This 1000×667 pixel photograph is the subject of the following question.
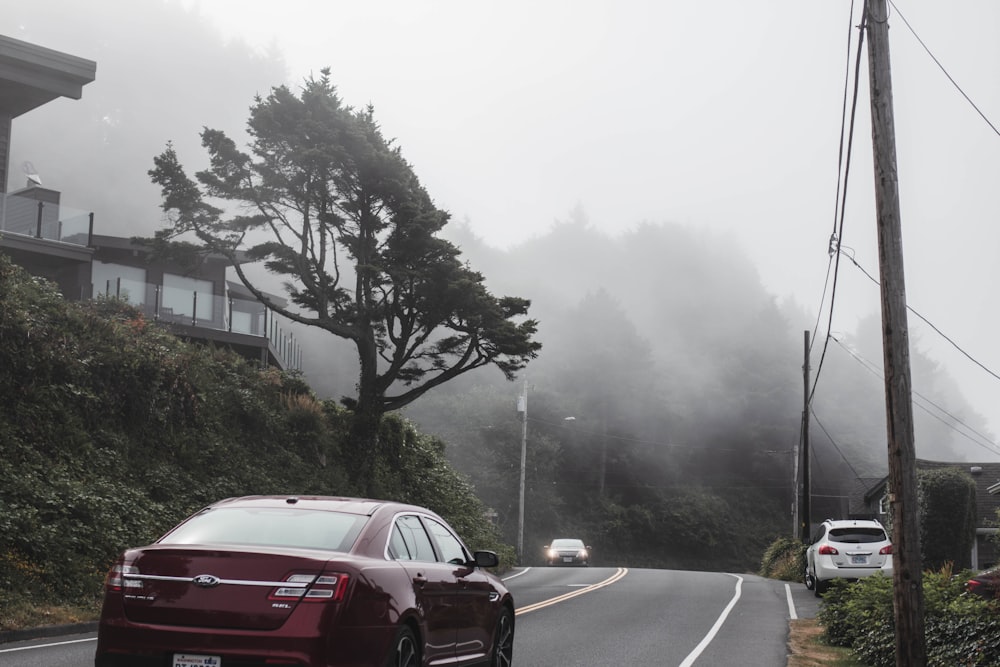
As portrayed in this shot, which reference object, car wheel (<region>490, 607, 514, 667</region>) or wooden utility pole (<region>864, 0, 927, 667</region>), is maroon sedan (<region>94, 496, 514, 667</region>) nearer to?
car wheel (<region>490, 607, 514, 667</region>)

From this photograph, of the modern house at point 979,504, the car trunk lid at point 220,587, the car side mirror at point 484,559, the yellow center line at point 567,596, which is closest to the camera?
the car trunk lid at point 220,587

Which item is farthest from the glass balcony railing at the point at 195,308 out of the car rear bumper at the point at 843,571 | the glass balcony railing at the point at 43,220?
the car rear bumper at the point at 843,571

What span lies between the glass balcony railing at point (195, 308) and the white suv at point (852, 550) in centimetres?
1914

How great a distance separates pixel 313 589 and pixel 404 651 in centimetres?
118

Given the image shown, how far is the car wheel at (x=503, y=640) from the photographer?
33.1 feet

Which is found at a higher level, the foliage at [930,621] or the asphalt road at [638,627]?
the foliage at [930,621]

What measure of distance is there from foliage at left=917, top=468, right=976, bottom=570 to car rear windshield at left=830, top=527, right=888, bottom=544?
9.16m

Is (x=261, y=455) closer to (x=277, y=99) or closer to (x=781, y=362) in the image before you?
(x=277, y=99)

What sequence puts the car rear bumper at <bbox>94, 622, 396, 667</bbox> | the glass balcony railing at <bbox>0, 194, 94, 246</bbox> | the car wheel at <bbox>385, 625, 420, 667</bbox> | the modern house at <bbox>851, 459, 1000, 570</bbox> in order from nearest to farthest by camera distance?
the car rear bumper at <bbox>94, 622, 396, 667</bbox>, the car wheel at <bbox>385, 625, 420, 667</bbox>, the glass balcony railing at <bbox>0, 194, 94, 246</bbox>, the modern house at <bbox>851, 459, 1000, 570</bbox>

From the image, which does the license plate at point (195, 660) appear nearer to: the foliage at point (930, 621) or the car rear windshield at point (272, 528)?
the car rear windshield at point (272, 528)

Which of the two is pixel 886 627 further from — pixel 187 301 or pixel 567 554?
pixel 567 554

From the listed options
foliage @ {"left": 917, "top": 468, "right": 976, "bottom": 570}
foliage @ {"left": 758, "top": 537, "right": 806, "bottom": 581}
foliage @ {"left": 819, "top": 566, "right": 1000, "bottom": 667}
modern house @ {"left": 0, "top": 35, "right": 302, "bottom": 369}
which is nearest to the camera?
foliage @ {"left": 819, "top": 566, "right": 1000, "bottom": 667}

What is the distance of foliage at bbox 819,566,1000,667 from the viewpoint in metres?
11.2

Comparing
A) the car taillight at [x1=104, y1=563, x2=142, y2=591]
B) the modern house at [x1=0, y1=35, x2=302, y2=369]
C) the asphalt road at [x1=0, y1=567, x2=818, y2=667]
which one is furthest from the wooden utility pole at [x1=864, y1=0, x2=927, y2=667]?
the modern house at [x1=0, y1=35, x2=302, y2=369]
